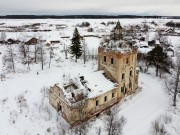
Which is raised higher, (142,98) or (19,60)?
(19,60)

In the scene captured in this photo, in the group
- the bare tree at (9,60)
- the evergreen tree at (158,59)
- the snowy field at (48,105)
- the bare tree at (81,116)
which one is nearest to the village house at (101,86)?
the bare tree at (81,116)

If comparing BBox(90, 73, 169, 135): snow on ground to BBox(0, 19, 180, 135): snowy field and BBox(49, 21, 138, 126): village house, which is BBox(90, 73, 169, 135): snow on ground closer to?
BBox(0, 19, 180, 135): snowy field

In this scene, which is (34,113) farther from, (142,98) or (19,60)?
(19,60)

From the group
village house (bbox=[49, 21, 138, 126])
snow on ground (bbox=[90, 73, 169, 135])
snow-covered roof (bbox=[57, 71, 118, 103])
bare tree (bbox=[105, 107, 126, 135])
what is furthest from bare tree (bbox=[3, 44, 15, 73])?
bare tree (bbox=[105, 107, 126, 135])

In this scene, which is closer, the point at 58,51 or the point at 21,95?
the point at 21,95

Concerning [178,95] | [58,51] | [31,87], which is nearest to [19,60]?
Result: [58,51]
